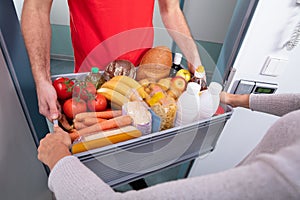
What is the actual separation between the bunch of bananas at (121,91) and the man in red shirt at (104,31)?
0.21 metres

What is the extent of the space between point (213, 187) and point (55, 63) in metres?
2.67

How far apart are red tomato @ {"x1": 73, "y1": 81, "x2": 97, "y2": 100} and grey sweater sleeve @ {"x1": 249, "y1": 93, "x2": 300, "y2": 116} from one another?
55 cm

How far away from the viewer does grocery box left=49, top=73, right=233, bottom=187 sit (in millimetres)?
507

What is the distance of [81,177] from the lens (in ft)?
1.28

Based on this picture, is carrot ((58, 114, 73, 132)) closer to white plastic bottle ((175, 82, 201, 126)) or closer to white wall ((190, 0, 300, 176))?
white plastic bottle ((175, 82, 201, 126))

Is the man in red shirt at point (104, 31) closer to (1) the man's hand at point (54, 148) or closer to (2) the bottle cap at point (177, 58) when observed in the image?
(2) the bottle cap at point (177, 58)

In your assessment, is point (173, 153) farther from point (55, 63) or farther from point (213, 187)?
point (55, 63)

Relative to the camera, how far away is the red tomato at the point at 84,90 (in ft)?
2.04

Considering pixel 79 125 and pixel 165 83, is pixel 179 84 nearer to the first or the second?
pixel 165 83

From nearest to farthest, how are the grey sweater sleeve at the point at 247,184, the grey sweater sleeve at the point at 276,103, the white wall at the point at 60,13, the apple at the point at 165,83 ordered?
the grey sweater sleeve at the point at 247,184 → the grey sweater sleeve at the point at 276,103 → the apple at the point at 165,83 → the white wall at the point at 60,13

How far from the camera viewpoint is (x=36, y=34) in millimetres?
705

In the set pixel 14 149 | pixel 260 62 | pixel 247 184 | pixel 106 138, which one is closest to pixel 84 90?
pixel 106 138

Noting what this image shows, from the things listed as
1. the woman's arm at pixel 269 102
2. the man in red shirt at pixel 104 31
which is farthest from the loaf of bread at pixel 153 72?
the woman's arm at pixel 269 102

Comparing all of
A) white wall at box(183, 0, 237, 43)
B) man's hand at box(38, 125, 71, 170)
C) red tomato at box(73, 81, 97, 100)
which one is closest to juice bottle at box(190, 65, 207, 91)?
red tomato at box(73, 81, 97, 100)
